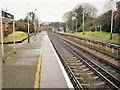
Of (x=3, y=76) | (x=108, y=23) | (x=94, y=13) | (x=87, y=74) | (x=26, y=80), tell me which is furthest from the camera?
(x=94, y=13)

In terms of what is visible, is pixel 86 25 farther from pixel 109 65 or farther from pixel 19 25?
pixel 109 65

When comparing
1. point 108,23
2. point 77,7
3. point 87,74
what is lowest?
point 87,74

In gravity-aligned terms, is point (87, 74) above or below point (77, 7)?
below

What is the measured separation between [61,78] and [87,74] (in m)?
2.87

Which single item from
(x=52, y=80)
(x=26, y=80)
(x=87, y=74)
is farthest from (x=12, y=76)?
(x=87, y=74)

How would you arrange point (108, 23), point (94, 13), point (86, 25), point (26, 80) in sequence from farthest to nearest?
point (94, 13) → point (86, 25) → point (108, 23) → point (26, 80)

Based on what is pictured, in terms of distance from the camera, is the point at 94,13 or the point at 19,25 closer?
the point at 19,25

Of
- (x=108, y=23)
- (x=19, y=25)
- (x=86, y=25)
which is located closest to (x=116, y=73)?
(x=108, y=23)

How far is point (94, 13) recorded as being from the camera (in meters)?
127

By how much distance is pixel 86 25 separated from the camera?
347ft

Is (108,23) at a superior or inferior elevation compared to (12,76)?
superior

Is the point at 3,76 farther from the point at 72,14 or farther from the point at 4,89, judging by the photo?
the point at 72,14

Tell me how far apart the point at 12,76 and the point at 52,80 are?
1969 mm

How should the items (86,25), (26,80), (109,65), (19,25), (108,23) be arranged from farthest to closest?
(86,25), (19,25), (108,23), (109,65), (26,80)
